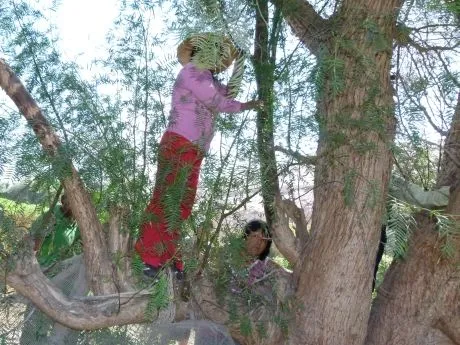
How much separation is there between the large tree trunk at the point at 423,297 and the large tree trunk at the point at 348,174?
0.17m

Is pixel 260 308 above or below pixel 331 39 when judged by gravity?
below

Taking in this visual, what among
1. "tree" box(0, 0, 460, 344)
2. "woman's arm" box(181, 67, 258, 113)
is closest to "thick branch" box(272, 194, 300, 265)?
"tree" box(0, 0, 460, 344)

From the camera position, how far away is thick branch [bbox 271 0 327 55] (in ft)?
8.96

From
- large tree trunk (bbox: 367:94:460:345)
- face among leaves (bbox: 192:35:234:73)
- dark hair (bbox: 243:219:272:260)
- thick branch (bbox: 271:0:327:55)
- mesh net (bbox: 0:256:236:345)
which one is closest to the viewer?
face among leaves (bbox: 192:35:234:73)

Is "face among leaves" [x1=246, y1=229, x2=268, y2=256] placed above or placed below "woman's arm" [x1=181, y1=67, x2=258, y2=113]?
below

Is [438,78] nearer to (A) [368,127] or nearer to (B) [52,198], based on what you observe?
(A) [368,127]

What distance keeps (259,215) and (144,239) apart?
0.56 metres

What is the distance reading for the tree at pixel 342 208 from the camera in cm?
275

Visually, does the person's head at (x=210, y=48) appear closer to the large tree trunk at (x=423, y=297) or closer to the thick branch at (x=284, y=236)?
the thick branch at (x=284, y=236)

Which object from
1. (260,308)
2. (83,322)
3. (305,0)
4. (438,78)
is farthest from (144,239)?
(438,78)

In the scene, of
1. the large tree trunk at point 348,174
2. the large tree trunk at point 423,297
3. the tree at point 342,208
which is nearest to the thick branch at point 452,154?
the tree at point 342,208

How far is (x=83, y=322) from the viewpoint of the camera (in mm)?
2775

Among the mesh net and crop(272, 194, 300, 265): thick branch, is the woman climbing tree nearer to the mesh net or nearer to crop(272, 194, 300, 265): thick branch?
the mesh net

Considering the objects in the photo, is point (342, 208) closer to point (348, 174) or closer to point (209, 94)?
point (348, 174)
